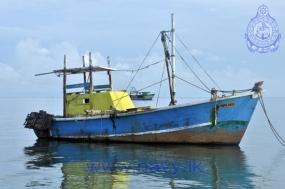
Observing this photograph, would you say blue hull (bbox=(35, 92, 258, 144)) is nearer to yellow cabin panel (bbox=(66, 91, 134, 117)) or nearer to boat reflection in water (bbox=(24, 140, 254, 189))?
boat reflection in water (bbox=(24, 140, 254, 189))

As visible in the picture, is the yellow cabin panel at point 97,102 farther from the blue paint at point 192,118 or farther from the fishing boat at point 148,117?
the blue paint at point 192,118

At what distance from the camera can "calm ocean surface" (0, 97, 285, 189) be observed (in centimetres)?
1273

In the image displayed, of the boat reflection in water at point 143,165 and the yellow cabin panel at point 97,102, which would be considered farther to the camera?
the yellow cabin panel at point 97,102

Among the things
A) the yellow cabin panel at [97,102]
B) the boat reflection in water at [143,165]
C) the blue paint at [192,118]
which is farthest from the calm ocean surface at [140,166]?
the yellow cabin panel at [97,102]

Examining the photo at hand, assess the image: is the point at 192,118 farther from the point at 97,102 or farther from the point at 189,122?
the point at 97,102

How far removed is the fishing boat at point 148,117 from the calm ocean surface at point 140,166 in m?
0.62

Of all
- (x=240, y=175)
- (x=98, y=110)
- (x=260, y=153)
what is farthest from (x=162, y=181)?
(x=98, y=110)

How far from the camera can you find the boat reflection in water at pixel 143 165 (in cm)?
1270

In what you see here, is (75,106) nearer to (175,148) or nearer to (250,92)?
(175,148)

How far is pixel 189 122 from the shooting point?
1962cm

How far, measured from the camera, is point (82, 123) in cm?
2206

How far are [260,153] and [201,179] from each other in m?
7.46

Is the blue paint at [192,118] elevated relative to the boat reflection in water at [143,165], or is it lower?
elevated

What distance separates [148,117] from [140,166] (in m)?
5.06
